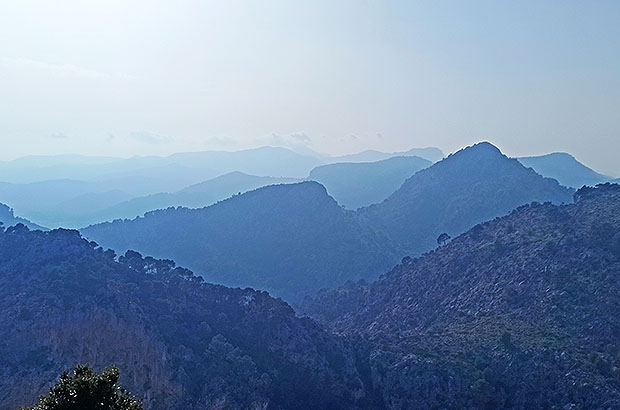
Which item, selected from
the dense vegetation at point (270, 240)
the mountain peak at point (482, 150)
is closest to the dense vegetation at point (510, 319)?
the dense vegetation at point (270, 240)

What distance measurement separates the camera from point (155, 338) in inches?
1702

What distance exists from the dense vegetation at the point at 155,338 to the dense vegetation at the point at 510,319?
5951mm

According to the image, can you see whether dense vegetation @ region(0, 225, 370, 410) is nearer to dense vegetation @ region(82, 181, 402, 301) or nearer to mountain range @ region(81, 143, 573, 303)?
mountain range @ region(81, 143, 573, 303)

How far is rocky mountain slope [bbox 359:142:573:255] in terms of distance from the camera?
4190 inches

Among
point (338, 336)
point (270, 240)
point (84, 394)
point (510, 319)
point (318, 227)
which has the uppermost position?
point (84, 394)

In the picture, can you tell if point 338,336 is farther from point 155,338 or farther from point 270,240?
point 270,240

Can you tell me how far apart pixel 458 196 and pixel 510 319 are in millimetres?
66904

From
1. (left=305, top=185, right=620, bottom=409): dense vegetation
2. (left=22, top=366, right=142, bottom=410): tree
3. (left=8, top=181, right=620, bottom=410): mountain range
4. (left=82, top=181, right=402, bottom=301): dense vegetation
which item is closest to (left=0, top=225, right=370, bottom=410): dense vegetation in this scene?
(left=8, top=181, right=620, bottom=410): mountain range

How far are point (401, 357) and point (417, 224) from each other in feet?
224

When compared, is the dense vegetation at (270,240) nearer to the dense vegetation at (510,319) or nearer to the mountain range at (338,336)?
the dense vegetation at (510,319)

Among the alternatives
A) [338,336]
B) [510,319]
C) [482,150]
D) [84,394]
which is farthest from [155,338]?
[482,150]

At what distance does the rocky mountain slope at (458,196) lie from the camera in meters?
106

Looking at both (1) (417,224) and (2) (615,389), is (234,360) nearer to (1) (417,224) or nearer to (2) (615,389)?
(2) (615,389)

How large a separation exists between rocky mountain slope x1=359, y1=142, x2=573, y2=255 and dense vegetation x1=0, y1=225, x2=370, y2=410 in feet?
193
